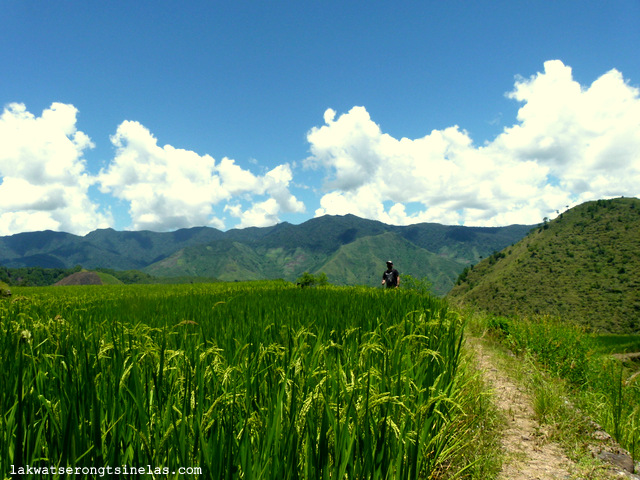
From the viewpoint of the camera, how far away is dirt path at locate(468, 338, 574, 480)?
2.92m

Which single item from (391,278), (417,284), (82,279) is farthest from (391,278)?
(82,279)

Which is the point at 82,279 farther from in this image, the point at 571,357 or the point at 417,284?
the point at 571,357

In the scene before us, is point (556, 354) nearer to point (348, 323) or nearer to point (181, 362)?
point (348, 323)

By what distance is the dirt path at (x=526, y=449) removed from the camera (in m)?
2.92

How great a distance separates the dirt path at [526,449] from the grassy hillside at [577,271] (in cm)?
8330

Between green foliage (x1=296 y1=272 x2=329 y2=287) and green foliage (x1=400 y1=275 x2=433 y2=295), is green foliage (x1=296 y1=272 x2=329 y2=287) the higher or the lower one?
the lower one

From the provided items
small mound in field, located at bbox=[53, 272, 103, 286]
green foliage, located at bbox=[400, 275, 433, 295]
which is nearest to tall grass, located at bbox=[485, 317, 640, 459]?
green foliage, located at bbox=[400, 275, 433, 295]

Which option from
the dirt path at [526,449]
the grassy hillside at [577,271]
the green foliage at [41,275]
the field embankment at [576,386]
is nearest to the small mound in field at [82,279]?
the green foliage at [41,275]

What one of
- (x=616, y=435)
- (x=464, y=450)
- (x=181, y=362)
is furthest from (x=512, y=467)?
(x=181, y=362)

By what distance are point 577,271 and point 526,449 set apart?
423 feet

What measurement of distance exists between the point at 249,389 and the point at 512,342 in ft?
34.8

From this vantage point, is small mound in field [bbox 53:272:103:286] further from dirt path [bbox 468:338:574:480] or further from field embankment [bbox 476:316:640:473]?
dirt path [bbox 468:338:574:480]

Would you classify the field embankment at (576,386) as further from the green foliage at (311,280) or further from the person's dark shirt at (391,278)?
the green foliage at (311,280)

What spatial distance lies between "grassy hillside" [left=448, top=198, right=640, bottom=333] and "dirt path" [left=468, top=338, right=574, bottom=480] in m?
83.3
